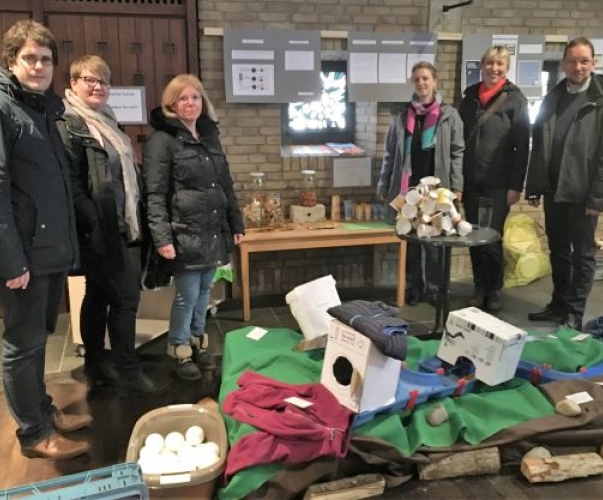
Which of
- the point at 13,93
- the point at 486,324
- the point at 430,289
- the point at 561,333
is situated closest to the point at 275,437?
the point at 486,324

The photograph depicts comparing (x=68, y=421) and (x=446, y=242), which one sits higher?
(x=446, y=242)

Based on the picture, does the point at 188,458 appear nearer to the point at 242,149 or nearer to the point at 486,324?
the point at 486,324

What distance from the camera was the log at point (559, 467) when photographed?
219 centimetres

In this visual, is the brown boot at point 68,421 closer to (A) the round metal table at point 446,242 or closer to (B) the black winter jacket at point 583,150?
(A) the round metal table at point 446,242

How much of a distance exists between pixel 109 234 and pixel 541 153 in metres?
2.48

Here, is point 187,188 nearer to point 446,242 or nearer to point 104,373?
point 104,373

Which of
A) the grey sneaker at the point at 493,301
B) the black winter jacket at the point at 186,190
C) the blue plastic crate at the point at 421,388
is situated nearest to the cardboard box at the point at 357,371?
the blue plastic crate at the point at 421,388

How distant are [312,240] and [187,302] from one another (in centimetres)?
122

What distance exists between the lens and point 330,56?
4.25 meters

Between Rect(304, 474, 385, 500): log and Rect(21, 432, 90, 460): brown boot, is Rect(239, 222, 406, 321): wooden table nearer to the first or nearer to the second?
Rect(21, 432, 90, 460): brown boot

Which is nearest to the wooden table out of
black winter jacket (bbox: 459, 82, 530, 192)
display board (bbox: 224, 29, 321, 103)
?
black winter jacket (bbox: 459, 82, 530, 192)

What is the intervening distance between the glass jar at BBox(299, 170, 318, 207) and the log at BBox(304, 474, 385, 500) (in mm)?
2324

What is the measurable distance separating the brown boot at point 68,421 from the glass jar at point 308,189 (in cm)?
213

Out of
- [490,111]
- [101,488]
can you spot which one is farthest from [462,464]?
[490,111]
